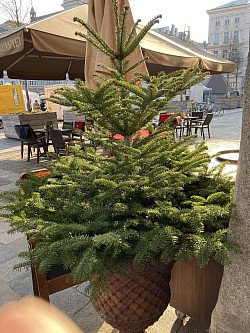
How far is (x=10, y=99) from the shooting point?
18062 millimetres

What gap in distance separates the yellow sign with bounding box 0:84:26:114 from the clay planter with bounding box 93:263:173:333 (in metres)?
18.5

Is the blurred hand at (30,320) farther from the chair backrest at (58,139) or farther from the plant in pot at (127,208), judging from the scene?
the chair backrest at (58,139)

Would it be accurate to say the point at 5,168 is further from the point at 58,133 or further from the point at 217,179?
the point at 217,179

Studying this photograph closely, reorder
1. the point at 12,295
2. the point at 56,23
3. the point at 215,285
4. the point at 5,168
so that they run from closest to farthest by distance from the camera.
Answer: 1. the point at 215,285
2. the point at 12,295
3. the point at 56,23
4. the point at 5,168

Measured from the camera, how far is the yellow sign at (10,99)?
17.8 meters

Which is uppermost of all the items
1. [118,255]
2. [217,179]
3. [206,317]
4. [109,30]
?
[109,30]

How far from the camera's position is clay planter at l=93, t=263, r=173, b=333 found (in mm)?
1500

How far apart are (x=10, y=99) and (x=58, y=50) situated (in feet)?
51.5

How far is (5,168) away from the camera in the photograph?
277 inches

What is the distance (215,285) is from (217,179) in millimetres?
652

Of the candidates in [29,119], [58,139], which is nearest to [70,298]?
[58,139]

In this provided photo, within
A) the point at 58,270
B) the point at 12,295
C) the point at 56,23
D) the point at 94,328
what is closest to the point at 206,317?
the point at 94,328

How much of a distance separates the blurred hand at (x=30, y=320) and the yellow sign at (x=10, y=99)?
19.2 meters

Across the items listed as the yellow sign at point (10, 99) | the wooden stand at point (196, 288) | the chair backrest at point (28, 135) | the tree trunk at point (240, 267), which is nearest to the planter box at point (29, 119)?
the chair backrest at point (28, 135)
